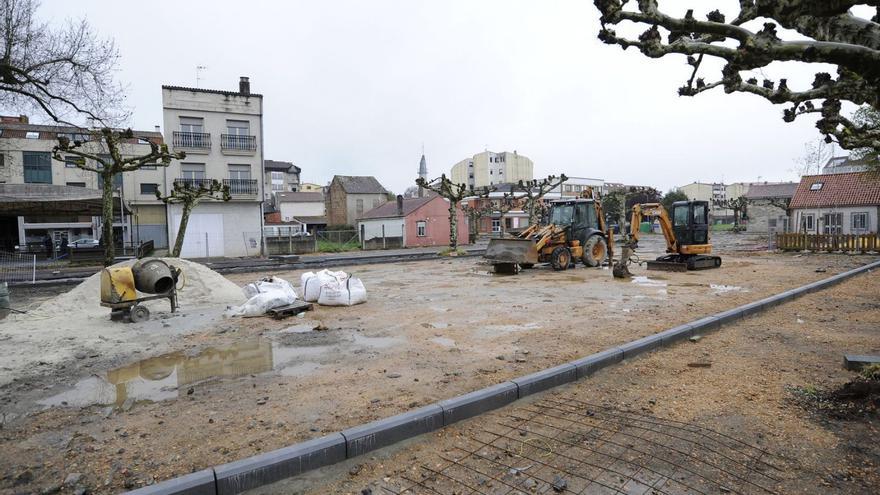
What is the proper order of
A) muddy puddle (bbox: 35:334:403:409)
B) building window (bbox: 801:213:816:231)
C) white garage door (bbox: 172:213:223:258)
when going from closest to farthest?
muddy puddle (bbox: 35:334:403:409), white garage door (bbox: 172:213:223:258), building window (bbox: 801:213:816:231)

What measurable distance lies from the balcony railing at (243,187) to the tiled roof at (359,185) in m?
25.7

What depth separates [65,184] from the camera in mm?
42531

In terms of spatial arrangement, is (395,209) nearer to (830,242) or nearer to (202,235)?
(202,235)

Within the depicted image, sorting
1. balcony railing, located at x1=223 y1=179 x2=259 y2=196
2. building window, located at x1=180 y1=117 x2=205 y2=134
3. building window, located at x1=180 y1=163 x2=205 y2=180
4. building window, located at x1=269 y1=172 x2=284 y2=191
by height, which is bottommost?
balcony railing, located at x1=223 y1=179 x2=259 y2=196

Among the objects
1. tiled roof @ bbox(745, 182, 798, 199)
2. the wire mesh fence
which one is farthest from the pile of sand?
tiled roof @ bbox(745, 182, 798, 199)

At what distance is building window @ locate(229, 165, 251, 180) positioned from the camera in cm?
3394

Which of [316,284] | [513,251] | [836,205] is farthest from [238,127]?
[836,205]

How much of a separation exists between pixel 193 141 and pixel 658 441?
115 ft

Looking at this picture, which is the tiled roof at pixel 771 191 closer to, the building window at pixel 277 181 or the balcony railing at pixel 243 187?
the balcony railing at pixel 243 187

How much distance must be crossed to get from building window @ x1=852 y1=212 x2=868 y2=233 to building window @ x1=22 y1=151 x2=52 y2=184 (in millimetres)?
65645

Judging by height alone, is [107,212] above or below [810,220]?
above

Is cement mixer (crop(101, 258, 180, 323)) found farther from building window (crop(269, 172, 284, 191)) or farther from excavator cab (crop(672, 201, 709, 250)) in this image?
building window (crop(269, 172, 284, 191))

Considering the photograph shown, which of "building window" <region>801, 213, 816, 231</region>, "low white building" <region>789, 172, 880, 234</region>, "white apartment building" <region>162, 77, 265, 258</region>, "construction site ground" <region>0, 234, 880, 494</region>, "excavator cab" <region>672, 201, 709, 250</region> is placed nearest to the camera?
"construction site ground" <region>0, 234, 880, 494</region>

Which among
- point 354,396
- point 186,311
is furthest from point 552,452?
point 186,311
